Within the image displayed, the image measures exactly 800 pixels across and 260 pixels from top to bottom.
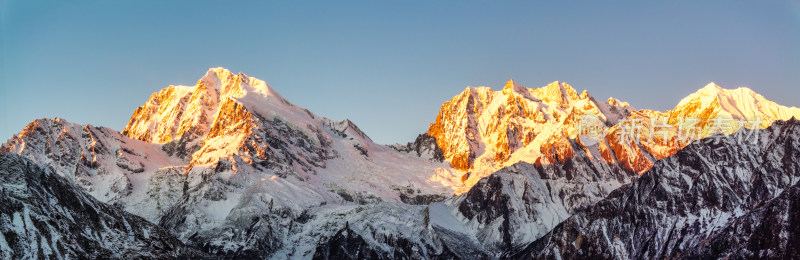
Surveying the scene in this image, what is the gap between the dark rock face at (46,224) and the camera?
174 metres

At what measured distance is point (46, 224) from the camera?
18125 centimetres

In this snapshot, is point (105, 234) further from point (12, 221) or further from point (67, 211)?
point (12, 221)

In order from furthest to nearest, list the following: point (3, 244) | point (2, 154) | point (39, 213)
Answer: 1. point (2, 154)
2. point (39, 213)
3. point (3, 244)

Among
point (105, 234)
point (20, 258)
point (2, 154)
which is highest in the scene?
point (2, 154)

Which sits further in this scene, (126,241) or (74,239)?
(126,241)

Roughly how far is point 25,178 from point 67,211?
445 inches

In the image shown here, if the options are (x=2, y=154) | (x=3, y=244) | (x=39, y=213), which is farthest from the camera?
(x=2, y=154)

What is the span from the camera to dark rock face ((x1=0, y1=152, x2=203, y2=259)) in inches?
6836

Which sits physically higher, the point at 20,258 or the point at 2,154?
the point at 2,154

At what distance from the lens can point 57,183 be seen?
199 m

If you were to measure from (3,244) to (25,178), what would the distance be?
23.9 meters

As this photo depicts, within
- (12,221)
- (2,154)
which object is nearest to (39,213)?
(12,221)

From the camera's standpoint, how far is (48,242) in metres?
177

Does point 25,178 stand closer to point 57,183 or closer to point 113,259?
point 57,183
